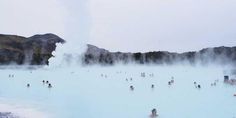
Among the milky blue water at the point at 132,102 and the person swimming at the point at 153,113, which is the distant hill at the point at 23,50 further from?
the person swimming at the point at 153,113

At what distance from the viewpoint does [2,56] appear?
8569cm

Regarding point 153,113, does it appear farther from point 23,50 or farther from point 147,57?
point 23,50

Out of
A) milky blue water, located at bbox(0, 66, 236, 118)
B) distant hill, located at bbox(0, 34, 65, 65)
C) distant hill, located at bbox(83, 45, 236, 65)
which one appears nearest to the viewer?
milky blue water, located at bbox(0, 66, 236, 118)

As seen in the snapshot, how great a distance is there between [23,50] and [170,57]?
45583mm

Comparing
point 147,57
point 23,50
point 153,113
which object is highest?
point 23,50

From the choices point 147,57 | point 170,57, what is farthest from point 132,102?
point 170,57

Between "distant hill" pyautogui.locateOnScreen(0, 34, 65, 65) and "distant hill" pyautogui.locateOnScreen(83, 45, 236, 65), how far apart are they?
10553mm

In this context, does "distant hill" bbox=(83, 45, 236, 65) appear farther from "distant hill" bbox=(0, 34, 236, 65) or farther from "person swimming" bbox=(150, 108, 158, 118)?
"person swimming" bbox=(150, 108, 158, 118)

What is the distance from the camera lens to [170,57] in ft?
260

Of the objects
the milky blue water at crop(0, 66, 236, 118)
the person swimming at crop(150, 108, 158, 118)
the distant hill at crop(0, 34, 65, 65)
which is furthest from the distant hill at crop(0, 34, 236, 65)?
the person swimming at crop(150, 108, 158, 118)

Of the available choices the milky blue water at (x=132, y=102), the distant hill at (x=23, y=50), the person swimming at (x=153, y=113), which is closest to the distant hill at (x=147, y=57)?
the distant hill at (x=23, y=50)

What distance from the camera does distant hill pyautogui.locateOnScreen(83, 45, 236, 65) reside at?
219 feet

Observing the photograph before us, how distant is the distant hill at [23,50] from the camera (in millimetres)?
76000

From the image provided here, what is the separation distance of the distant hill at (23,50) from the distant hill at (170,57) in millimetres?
10553
